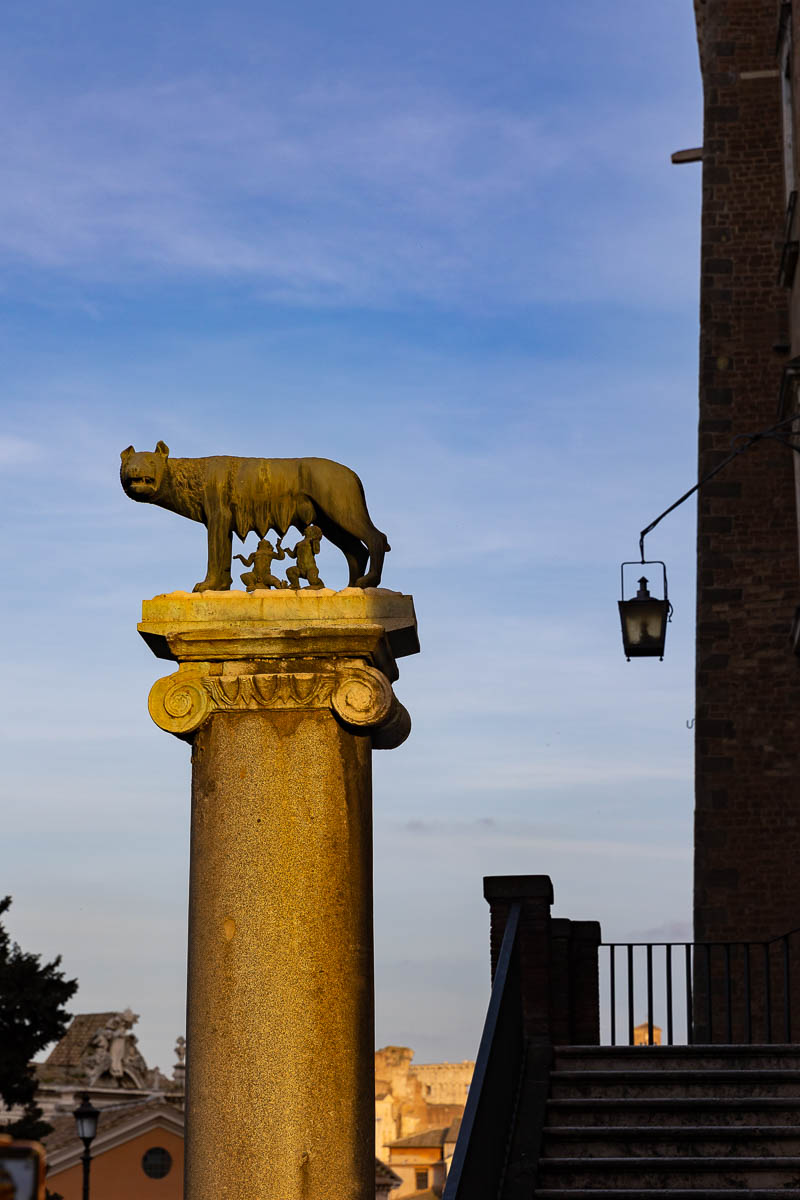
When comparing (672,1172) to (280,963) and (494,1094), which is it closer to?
(494,1094)

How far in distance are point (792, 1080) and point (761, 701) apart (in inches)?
520

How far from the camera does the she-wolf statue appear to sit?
23.0 ft

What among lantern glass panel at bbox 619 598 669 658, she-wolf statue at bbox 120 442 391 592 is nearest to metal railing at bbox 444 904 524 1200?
she-wolf statue at bbox 120 442 391 592

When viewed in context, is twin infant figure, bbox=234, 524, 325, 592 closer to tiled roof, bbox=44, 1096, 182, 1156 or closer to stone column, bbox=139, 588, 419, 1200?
stone column, bbox=139, 588, 419, 1200

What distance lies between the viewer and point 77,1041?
2331 inches

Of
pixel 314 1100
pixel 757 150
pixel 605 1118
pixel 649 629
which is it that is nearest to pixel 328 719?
pixel 314 1100

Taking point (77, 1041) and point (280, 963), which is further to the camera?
point (77, 1041)

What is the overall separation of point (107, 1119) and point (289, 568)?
160 feet

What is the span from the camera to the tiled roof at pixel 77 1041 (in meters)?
58.6

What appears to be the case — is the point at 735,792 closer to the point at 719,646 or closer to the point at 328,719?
the point at 719,646

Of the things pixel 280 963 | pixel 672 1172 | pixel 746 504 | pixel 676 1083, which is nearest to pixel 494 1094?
pixel 672 1172

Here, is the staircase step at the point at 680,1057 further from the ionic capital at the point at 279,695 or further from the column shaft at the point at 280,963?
the ionic capital at the point at 279,695

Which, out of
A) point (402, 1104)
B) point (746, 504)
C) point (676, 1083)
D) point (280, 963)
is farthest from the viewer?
point (402, 1104)

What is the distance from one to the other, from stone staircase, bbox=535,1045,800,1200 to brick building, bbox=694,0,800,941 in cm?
1133
